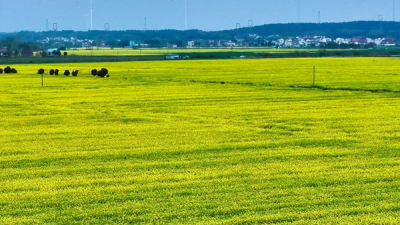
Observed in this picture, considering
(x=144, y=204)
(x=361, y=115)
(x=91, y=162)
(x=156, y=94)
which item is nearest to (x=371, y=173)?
(x=144, y=204)

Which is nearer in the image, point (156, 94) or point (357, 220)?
point (357, 220)

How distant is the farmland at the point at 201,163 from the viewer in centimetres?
1090

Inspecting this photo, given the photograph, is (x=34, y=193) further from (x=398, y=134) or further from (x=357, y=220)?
(x=398, y=134)

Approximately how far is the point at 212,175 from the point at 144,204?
8.91 feet

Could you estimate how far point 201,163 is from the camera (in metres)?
15.1

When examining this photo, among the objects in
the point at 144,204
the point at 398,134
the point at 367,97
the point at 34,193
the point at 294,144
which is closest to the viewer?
the point at 144,204

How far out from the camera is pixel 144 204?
11.3 metres

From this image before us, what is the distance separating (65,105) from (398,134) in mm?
17663

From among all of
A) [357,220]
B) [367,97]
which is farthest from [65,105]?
[357,220]

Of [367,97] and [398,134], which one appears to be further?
[367,97]

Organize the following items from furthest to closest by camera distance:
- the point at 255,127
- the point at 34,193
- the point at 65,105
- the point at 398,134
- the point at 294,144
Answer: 1. the point at 65,105
2. the point at 255,127
3. the point at 398,134
4. the point at 294,144
5. the point at 34,193

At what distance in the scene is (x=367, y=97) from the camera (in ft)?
112

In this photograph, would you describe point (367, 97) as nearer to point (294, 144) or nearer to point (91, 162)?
point (294, 144)

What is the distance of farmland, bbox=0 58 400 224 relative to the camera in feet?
35.8
